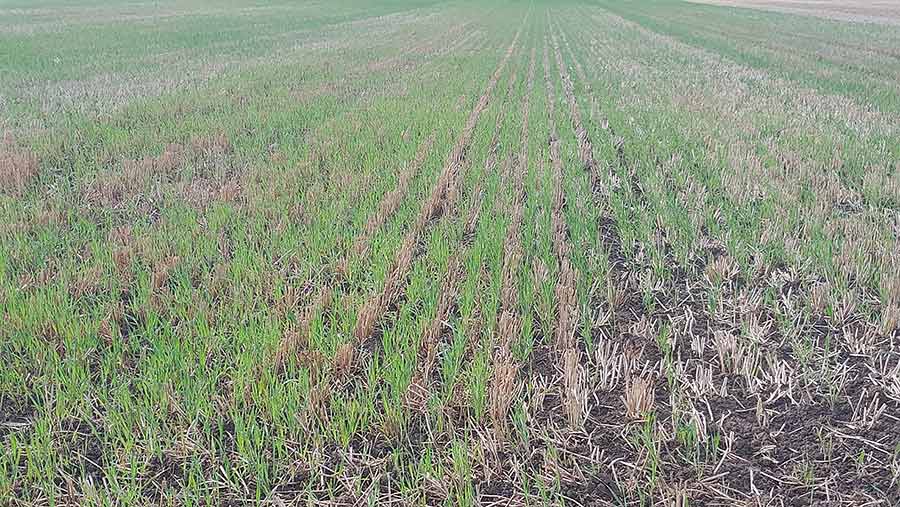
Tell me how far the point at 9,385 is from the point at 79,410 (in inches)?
19.5

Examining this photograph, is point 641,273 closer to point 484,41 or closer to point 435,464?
point 435,464

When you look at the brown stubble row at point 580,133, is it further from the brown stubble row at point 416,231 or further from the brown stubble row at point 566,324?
the brown stubble row at point 416,231

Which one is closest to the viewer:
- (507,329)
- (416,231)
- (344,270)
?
(507,329)

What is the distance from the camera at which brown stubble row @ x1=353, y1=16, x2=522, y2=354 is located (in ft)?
12.4

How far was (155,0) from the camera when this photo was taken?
48.9 metres

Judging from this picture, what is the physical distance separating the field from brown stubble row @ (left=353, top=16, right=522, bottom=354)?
2cm

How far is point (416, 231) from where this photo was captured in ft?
17.6

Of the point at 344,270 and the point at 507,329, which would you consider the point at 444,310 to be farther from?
the point at 344,270

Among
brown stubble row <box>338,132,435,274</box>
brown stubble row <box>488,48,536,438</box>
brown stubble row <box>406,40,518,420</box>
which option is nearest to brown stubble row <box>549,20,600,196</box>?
brown stubble row <box>488,48,536,438</box>

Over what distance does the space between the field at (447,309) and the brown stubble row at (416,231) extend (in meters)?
0.02

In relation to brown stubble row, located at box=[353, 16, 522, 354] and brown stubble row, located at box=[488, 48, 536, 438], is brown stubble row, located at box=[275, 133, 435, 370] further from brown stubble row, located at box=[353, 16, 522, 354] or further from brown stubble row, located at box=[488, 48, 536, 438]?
brown stubble row, located at box=[488, 48, 536, 438]

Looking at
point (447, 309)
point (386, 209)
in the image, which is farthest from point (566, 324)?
point (386, 209)

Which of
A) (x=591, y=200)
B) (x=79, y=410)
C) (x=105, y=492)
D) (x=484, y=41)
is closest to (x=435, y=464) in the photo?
(x=105, y=492)

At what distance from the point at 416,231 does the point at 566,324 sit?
1.95 meters
